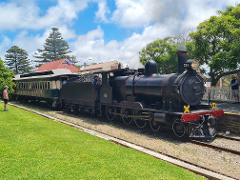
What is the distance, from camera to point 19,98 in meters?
38.8

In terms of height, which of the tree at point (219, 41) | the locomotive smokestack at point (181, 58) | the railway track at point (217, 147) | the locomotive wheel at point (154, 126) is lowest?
the railway track at point (217, 147)

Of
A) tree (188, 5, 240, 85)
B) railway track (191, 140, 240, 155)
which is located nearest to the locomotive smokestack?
railway track (191, 140, 240, 155)

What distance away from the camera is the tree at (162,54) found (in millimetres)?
50906

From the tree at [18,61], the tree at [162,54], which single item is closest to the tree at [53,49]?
the tree at [18,61]

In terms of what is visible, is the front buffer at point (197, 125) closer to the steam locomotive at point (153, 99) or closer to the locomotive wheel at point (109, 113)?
the steam locomotive at point (153, 99)

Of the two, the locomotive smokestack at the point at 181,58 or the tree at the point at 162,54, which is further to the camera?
the tree at the point at 162,54

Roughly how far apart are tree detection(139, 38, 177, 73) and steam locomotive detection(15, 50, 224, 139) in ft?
98.4

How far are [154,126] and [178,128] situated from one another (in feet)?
5.69

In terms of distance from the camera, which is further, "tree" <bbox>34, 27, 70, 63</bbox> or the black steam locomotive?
"tree" <bbox>34, 27, 70, 63</bbox>

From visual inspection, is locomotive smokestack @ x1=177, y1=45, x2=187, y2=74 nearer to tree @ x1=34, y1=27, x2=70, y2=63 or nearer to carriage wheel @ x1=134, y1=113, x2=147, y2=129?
carriage wheel @ x1=134, y1=113, x2=147, y2=129

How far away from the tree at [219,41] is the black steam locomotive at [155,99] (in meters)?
9.59

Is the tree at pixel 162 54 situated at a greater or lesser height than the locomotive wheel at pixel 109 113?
greater

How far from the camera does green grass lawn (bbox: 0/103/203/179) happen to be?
7727mm

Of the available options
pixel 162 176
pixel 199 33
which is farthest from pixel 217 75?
pixel 162 176
